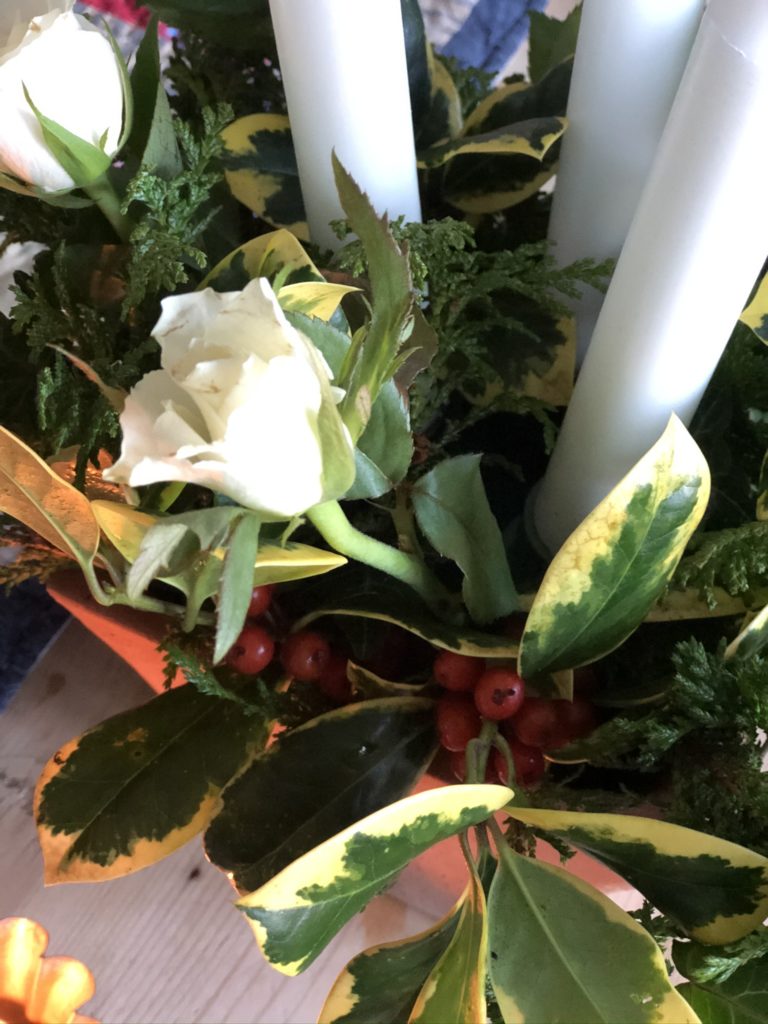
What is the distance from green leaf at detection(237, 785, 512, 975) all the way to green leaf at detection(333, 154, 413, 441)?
0.37 ft

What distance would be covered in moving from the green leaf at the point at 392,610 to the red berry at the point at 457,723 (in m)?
0.03

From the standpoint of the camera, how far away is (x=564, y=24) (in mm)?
427

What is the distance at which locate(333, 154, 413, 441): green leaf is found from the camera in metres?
0.20

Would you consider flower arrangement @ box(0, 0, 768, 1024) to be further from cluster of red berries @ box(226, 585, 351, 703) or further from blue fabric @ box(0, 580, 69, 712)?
blue fabric @ box(0, 580, 69, 712)

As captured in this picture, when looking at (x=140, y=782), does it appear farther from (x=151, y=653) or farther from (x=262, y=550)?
(x=262, y=550)

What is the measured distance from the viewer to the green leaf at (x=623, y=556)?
26 centimetres

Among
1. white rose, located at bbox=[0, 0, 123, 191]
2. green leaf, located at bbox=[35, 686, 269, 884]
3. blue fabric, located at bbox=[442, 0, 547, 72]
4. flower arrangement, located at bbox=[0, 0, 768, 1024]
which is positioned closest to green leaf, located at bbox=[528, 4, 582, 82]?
flower arrangement, located at bbox=[0, 0, 768, 1024]

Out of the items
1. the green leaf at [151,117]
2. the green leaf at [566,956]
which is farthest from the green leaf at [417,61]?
the green leaf at [566,956]

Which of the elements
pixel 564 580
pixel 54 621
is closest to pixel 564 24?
pixel 564 580

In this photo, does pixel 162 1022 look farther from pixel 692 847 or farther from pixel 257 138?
pixel 257 138

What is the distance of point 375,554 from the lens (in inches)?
10.8

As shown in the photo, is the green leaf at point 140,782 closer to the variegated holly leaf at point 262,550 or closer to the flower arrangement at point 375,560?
the flower arrangement at point 375,560

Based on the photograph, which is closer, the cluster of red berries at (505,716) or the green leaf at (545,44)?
the cluster of red berries at (505,716)

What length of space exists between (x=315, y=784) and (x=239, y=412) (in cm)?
19
